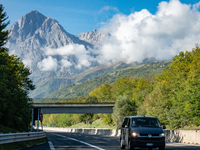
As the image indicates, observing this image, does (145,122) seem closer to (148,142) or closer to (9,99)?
(148,142)

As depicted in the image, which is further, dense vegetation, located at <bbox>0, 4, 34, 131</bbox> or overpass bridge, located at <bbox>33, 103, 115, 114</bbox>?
overpass bridge, located at <bbox>33, 103, 115, 114</bbox>

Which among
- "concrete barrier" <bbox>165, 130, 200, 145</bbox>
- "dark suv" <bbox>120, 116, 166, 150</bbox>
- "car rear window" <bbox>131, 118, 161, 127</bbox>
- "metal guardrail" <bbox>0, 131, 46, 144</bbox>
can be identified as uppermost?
"car rear window" <bbox>131, 118, 161, 127</bbox>

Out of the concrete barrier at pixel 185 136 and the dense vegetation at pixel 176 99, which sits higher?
the dense vegetation at pixel 176 99

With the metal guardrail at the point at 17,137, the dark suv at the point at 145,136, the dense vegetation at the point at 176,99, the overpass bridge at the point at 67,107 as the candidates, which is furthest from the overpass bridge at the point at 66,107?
the dark suv at the point at 145,136

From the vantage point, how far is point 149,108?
214 ft

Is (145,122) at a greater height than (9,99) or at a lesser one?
lesser

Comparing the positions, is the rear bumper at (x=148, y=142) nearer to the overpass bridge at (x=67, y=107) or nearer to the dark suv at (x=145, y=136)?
the dark suv at (x=145, y=136)

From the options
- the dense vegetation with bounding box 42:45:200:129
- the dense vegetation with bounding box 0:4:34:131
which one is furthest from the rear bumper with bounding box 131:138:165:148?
the dense vegetation with bounding box 42:45:200:129

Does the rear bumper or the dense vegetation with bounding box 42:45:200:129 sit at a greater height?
the dense vegetation with bounding box 42:45:200:129

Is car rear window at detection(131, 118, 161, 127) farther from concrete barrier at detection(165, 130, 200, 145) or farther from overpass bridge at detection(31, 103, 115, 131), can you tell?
overpass bridge at detection(31, 103, 115, 131)

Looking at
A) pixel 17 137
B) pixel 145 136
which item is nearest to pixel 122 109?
pixel 17 137

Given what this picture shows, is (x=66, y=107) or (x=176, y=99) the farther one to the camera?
(x=66, y=107)

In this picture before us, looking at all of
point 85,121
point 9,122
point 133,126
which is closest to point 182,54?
point 9,122

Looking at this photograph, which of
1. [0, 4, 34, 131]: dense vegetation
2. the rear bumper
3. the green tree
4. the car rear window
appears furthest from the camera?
the green tree
